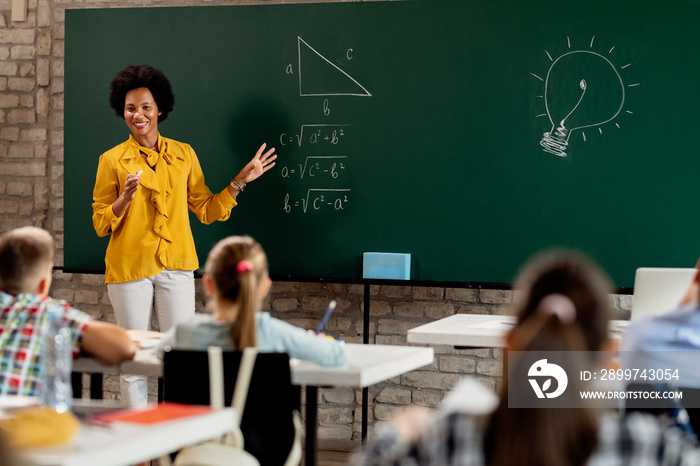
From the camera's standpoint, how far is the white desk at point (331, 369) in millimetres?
2250

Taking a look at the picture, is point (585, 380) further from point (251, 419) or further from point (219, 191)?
point (219, 191)

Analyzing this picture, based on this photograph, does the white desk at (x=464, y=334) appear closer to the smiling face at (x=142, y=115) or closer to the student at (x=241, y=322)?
the student at (x=241, y=322)

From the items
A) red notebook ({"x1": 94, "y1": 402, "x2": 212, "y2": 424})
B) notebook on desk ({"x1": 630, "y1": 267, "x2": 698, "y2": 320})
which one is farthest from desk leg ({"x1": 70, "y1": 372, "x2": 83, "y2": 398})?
notebook on desk ({"x1": 630, "y1": 267, "x2": 698, "y2": 320})

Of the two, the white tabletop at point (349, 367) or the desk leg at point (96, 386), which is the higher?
the white tabletop at point (349, 367)

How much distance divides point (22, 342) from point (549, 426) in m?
1.47

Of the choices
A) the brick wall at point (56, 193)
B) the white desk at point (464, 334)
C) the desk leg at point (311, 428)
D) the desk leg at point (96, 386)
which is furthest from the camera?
the brick wall at point (56, 193)

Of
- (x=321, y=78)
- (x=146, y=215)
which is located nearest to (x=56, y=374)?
(x=146, y=215)

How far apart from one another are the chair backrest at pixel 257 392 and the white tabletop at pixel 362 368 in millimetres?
154

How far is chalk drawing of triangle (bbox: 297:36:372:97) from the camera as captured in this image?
172 inches

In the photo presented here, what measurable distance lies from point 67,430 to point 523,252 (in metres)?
3.06

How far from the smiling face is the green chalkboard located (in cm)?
30

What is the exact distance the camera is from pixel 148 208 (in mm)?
4117

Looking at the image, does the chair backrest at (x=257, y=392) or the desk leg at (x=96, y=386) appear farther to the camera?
the desk leg at (x=96, y=386)

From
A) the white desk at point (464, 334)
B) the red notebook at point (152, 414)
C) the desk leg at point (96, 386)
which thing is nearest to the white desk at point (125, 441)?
the red notebook at point (152, 414)
